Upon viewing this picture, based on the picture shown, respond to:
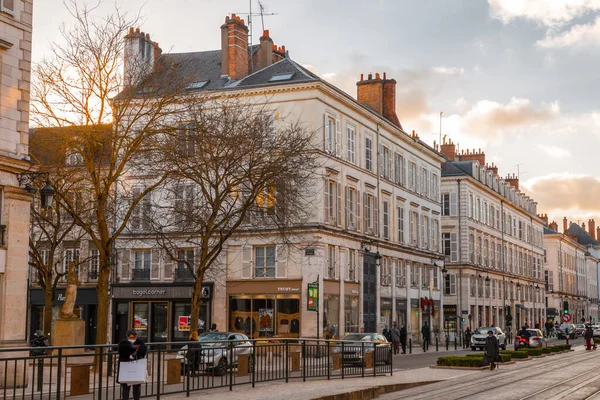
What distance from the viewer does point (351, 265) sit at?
48469 millimetres

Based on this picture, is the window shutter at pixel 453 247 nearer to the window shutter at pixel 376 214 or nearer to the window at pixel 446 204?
the window at pixel 446 204

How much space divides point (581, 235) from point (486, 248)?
9114 cm

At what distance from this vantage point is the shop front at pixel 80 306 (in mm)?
49531

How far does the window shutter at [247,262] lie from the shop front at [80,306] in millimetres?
9763

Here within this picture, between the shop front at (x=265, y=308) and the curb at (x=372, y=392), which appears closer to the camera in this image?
the curb at (x=372, y=392)

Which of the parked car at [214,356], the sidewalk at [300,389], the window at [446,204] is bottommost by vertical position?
the sidewalk at [300,389]

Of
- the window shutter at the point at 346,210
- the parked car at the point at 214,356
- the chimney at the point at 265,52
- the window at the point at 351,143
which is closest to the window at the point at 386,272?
the window shutter at the point at 346,210

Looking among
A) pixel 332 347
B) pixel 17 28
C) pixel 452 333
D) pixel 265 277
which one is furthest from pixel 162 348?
pixel 452 333

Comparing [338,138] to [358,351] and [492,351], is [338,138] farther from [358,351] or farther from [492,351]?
[358,351]

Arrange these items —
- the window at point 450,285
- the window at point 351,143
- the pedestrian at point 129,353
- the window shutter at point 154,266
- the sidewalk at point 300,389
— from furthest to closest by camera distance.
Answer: the window at point 450,285
the window at point 351,143
the window shutter at point 154,266
the sidewalk at point 300,389
the pedestrian at point 129,353

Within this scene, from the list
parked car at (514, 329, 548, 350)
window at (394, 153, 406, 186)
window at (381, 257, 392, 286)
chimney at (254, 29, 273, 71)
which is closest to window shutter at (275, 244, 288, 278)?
window at (381, 257, 392, 286)

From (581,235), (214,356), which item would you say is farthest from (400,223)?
(581,235)

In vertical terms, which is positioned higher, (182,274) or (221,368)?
(182,274)

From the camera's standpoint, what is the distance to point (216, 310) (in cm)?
4594
